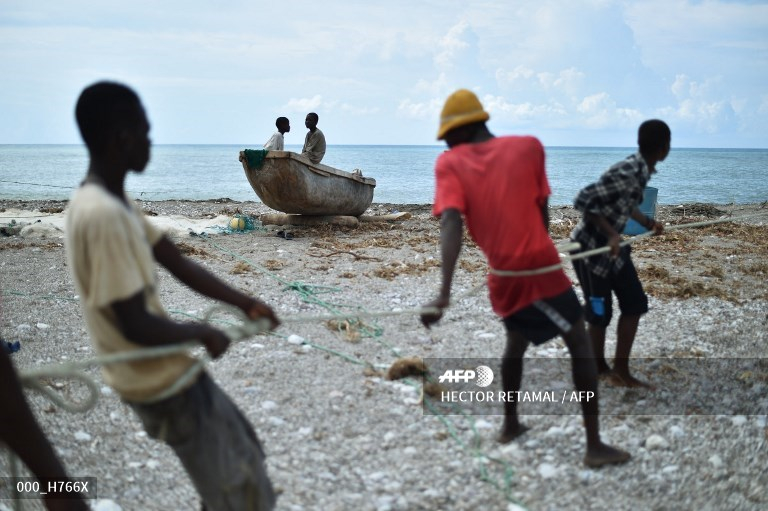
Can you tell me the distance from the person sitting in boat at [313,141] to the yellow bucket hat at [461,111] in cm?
849

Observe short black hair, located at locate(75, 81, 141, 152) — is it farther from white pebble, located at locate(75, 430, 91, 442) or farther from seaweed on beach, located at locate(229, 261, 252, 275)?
seaweed on beach, located at locate(229, 261, 252, 275)

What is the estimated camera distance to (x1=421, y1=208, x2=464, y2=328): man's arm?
3227 mm

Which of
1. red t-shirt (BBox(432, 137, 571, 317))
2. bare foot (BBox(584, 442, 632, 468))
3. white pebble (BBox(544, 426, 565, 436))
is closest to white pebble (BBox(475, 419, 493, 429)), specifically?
white pebble (BBox(544, 426, 565, 436))

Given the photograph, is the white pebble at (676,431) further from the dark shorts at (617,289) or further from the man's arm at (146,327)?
the man's arm at (146,327)

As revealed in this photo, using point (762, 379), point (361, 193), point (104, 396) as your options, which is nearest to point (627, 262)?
point (762, 379)

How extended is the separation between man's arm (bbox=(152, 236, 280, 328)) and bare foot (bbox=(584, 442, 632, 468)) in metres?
1.97

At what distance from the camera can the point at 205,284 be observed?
263 cm

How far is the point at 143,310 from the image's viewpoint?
2160 mm

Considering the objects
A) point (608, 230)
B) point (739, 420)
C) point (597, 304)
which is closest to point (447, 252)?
point (608, 230)

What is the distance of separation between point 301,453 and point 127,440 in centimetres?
108

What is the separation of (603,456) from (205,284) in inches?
91.1

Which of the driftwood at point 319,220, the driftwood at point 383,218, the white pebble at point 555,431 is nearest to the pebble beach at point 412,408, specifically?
the white pebble at point 555,431

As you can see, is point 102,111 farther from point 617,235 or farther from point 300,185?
point 300,185

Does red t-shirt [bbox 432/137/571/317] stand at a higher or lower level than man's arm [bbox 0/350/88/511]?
higher
